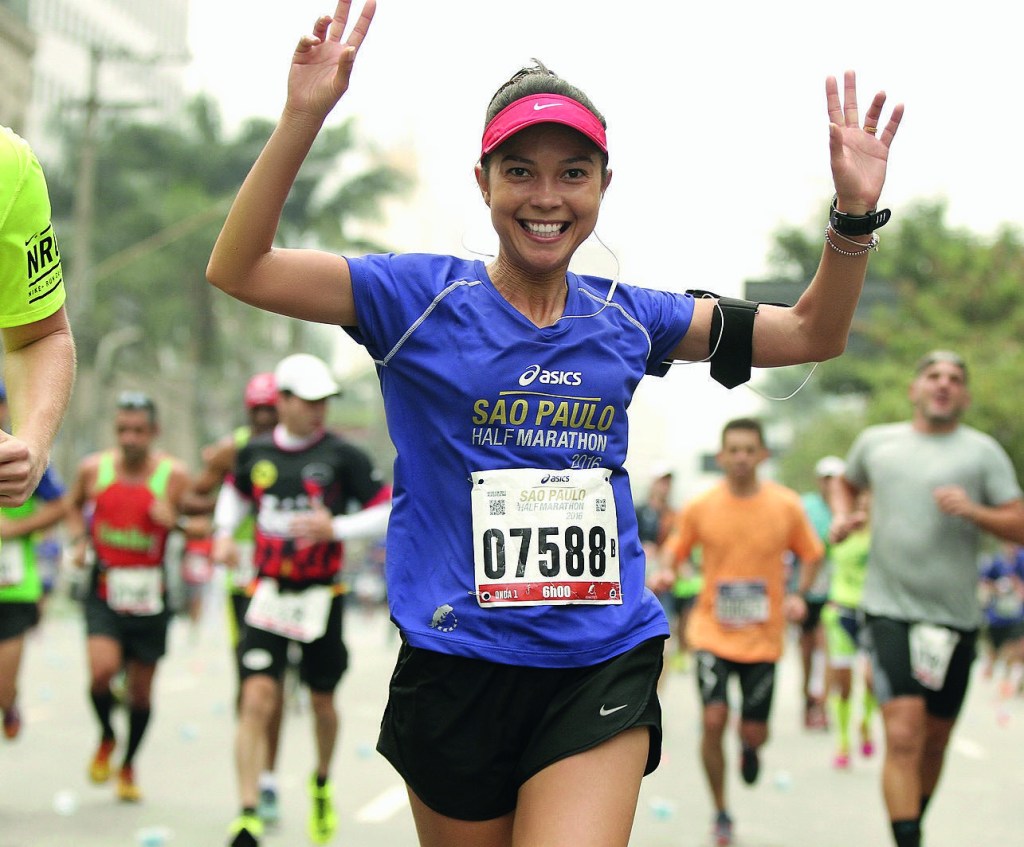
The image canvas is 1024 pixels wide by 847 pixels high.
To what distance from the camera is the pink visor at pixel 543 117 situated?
348 centimetres

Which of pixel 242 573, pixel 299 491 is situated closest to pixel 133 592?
pixel 242 573

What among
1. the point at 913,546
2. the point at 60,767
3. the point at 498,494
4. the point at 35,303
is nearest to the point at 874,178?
the point at 498,494

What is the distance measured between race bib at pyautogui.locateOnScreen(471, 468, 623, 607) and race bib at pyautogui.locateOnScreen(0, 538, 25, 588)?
565 cm

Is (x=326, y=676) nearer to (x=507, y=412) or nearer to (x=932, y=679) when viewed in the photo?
(x=932, y=679)

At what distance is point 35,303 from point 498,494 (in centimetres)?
102

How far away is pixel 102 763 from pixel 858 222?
6.37m

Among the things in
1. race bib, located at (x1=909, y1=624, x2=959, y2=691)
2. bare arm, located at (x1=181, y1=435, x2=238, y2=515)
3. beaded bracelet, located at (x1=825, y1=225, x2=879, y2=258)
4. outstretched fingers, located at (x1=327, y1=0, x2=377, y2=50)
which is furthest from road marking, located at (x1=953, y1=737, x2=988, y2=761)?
outstretched fingers, located at (x1=327, y1=0, x2=377, y2=50)

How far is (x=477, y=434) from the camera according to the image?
3.54 metres

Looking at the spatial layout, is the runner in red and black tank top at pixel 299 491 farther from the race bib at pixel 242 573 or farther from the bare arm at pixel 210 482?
the bare arm at pixel 210 482

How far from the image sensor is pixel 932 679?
678 centimetres

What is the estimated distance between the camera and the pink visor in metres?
3.48

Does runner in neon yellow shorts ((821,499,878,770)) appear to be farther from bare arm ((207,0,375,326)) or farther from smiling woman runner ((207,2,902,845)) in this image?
bare arm ((207,0,375,326))

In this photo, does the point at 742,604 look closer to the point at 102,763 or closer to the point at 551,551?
the point at 102,763

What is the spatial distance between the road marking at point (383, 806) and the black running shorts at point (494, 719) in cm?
476
